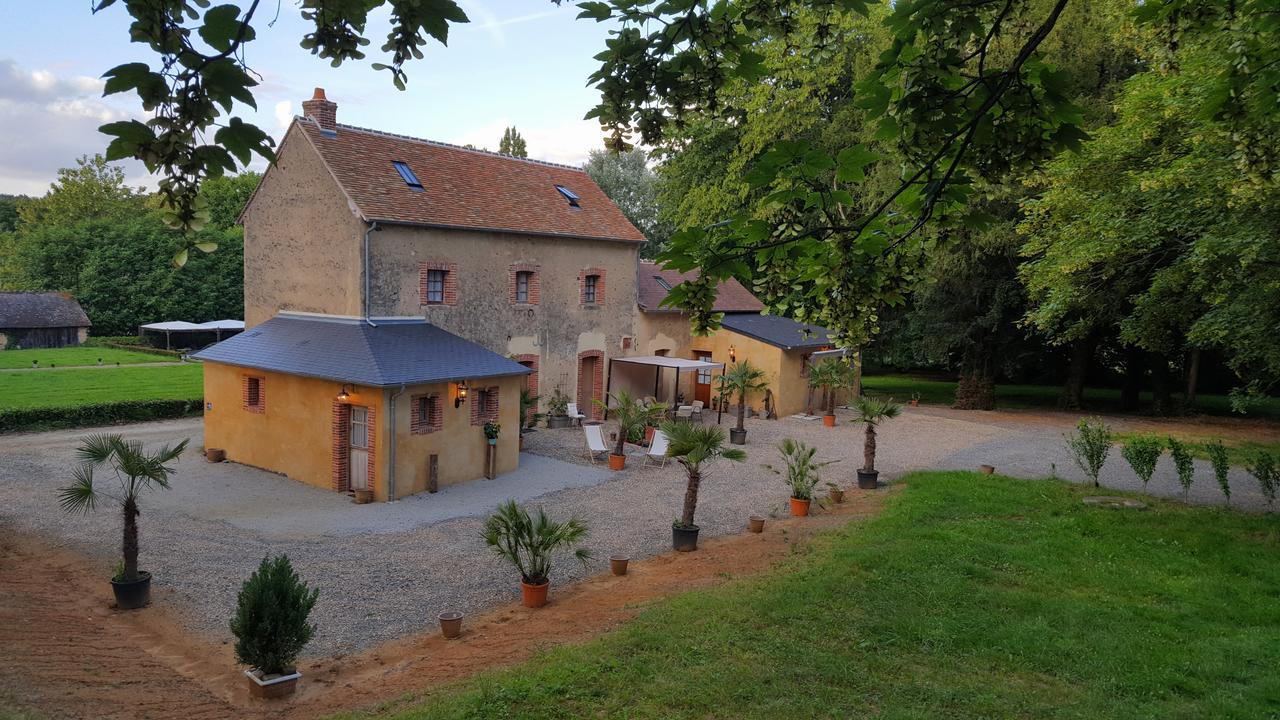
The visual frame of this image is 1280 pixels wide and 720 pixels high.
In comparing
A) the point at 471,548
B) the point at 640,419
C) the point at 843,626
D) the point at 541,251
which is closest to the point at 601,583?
the point at 471,548

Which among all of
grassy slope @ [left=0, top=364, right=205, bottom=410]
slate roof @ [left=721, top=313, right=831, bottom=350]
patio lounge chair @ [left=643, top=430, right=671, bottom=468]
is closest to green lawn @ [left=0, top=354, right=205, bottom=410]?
grassy slope @ [left=0, top=364, right=205, bottom=410]

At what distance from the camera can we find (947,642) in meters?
7.14

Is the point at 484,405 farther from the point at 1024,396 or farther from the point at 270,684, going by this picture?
the point at 1024,396

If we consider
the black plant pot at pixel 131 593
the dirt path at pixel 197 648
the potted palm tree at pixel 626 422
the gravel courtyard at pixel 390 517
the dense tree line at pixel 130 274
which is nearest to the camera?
the dirt path at pixel 197 648

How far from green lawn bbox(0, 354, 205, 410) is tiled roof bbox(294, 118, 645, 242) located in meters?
10.9

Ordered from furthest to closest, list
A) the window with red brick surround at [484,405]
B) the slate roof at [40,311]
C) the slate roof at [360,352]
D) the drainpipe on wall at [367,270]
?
the slate roof at [40,311] < the drainpipe on wall at [367,270] < the window with red brick surround at [484,405] < the slate roof at [360,352]

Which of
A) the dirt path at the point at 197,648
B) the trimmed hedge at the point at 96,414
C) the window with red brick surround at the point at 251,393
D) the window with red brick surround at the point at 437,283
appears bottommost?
the dirt path at the point at 197,648

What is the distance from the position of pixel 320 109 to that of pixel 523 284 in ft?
21.2

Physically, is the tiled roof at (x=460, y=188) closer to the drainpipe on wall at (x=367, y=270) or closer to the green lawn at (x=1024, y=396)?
the drainpipe on wall at (x=367, y=270)

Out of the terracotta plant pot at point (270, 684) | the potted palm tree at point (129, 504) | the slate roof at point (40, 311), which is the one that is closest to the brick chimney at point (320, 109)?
the potted palm tree at point (129, 504)

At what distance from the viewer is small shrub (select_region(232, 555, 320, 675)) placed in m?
7.23

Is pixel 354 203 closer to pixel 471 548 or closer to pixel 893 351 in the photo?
pixel 471 548

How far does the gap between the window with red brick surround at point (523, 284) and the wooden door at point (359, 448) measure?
6.22 m

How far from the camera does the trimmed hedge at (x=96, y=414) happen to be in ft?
66.4
